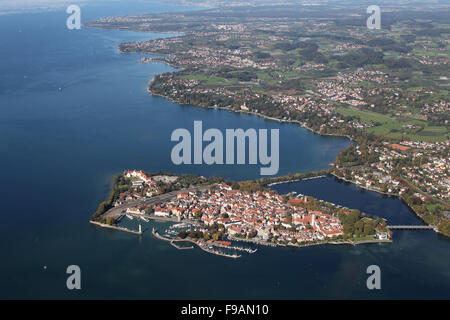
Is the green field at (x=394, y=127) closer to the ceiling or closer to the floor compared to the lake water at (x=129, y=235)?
closer to the ceiling

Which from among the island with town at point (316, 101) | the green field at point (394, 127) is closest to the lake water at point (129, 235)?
the island with town at point (316, 101)

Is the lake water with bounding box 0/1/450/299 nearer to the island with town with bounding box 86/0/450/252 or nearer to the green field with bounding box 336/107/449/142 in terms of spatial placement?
the island with town with bounding box 86/0/450/252

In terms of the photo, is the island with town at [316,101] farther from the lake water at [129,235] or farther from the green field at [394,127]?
the lake water at [129,235]

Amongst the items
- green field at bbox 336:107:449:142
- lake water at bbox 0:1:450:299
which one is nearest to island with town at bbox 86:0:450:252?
green field at bbox 336:107:449:142

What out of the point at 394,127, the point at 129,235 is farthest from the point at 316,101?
the point at 129,235

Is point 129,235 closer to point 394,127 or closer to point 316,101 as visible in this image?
point 394,127

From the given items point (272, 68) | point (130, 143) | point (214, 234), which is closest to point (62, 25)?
point (272, 68)
